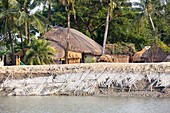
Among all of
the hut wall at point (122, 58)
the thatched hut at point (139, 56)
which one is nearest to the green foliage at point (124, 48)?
the hut wall at point (122, 58)

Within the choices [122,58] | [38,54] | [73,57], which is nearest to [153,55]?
[122,58]

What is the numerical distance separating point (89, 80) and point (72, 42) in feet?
31.3

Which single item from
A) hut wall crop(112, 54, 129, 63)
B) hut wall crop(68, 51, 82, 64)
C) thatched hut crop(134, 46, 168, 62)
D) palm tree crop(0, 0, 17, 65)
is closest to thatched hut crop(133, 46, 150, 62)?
thatched hut crop(134, 46, 168, 62)

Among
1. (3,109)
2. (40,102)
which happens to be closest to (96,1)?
(40,102)

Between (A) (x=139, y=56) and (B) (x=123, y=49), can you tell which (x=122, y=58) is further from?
(A) (x=139, y=56)

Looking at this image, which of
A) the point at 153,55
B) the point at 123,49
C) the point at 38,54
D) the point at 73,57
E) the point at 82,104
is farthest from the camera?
the point at 123,49

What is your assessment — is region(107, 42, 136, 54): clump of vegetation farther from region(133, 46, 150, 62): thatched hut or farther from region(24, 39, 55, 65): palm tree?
region(24, 39, 55, 65): palm tree

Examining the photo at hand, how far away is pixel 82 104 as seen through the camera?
763 inches

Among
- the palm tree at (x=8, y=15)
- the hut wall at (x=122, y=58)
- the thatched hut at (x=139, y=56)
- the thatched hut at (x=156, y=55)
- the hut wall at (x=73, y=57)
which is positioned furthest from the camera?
the thatched hut at (x=139, y=56)

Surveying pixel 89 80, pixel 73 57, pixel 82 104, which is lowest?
pixel 82 104

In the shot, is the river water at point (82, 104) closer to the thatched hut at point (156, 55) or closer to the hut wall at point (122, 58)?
the hut wall at point (122, 58)

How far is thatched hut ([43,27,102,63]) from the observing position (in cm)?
3222

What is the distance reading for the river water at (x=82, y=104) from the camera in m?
17.4

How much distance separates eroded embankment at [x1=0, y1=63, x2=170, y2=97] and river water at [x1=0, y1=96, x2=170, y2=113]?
1038 millimetres
